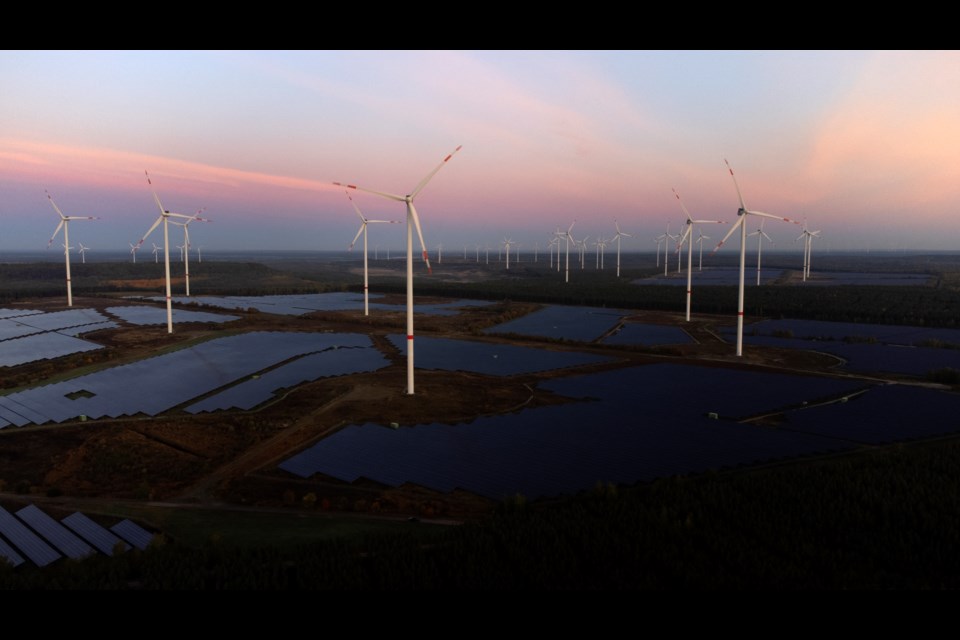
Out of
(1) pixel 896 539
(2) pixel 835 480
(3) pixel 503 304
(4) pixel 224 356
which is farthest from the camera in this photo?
(3) pixel 503 304

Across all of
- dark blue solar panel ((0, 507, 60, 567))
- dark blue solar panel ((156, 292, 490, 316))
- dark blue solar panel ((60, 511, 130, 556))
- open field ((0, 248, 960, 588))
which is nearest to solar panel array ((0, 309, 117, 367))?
open field ((0, 248, 960, 588))

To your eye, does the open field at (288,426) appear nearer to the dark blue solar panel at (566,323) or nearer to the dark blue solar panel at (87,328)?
the dark blue solar panel at (87,328)

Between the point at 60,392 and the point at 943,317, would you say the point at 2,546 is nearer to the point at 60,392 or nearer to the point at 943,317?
the point at 60,392

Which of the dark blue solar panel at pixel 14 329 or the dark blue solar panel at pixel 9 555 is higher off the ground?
the dark blue solar panel at pixel 14 329

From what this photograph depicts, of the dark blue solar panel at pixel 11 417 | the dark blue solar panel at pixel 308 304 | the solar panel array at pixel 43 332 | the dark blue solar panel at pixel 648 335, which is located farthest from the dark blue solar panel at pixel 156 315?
the dark blue solar panel at pixel 648 335

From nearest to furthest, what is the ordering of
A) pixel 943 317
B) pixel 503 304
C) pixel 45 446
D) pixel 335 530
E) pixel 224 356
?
pixel 335 530 < pixel 45 446 < pixel 224 356 < pixel 943 317 < pixel 503 304

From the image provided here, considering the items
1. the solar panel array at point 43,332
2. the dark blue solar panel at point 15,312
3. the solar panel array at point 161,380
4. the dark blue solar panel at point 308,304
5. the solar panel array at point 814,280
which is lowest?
the solar panel array at point 161,380

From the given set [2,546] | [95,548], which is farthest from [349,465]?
[2,546]
